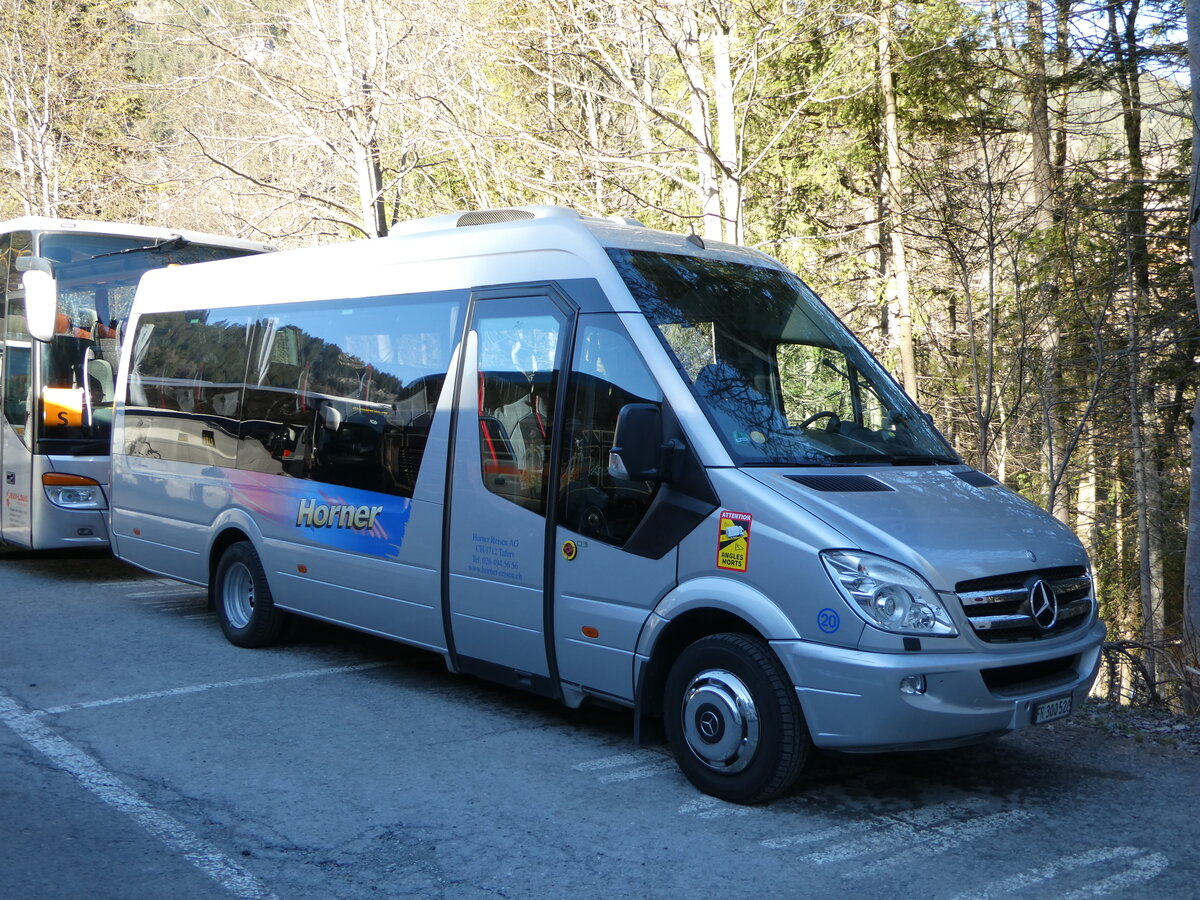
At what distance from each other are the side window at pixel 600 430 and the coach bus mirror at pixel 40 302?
6573mm

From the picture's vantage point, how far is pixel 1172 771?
19.0 ft

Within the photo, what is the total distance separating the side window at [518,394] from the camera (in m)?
6.12

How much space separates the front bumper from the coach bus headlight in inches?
319

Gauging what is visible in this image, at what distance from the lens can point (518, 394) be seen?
6312mm

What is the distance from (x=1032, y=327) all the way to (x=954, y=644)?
9.92m

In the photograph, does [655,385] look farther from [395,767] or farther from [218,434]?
[218,434]

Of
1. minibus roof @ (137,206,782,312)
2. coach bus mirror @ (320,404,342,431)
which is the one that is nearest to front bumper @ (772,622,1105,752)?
minibus roof @ (137,206,782,312)

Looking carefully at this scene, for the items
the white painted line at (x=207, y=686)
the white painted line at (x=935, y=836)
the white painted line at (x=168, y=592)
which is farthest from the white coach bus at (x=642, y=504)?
the white painted line at (x=168, y=592)

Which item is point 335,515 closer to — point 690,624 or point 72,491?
point 690,624

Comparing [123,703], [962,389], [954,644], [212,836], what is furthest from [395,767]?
[962,389]

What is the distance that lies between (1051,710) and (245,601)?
5.67 meters

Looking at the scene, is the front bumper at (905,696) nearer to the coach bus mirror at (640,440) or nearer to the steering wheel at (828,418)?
the coach bus mirror at (640,440)

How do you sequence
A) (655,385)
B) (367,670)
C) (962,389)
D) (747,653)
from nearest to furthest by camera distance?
(747,653), (655,385), (367,670), (962,389)

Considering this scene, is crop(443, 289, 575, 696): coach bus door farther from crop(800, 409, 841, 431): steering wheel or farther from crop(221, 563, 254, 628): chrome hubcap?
crop(221, 563, 254, 628): chrome hubcap
